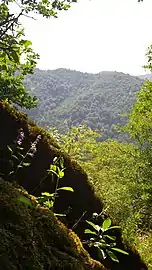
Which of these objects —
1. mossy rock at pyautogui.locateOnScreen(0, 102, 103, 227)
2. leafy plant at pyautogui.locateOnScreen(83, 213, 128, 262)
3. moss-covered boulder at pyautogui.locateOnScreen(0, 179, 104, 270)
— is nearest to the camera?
moss-covered boulder at pyautogui.locateOnScreen(0, 179, 104, 270)

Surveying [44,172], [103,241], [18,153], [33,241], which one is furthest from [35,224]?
[44,172]

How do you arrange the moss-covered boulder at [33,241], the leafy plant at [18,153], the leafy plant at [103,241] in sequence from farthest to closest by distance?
the leafy plant at [18,153] → the leafy plant at [103,241] → the moss-covered boulder at [33,241]

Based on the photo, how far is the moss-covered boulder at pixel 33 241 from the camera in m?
2.16

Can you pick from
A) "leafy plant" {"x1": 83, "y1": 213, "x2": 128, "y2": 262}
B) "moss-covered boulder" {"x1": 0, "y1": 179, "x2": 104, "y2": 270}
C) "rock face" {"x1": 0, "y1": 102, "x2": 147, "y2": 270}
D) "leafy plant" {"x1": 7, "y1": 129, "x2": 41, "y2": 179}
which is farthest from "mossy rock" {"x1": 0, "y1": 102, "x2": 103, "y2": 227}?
"moss-covered boulder" {"x1": 0, "y1": 179, "x2": 104, "y2": 270}

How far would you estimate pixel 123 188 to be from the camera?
17.9 m

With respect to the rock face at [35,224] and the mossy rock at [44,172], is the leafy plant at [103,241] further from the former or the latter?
the mossy rock at [44,172]

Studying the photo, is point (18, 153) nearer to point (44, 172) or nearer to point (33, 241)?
point (33, 241)

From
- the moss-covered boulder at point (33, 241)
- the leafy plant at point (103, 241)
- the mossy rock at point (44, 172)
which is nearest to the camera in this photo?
the moss-covered boulder at point (33, 241)

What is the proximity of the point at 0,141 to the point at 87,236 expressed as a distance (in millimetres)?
1483

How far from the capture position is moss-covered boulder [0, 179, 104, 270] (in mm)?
2162

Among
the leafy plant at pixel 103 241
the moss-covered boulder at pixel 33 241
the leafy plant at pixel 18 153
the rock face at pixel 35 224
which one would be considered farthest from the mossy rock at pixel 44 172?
the moss-covered boulder at pixel 33 241

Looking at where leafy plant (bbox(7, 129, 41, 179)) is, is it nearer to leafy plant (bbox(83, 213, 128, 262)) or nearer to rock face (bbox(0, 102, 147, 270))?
rock face (bbox(0, 102, 147, 270))

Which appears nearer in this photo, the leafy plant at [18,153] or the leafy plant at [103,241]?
the leafy plant at [103,241]

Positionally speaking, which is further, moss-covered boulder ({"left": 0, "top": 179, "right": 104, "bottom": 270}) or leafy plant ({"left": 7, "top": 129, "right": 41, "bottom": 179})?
leafy plant ({"left": 7, "top": 129, "right": 41, "bottom": 179})
